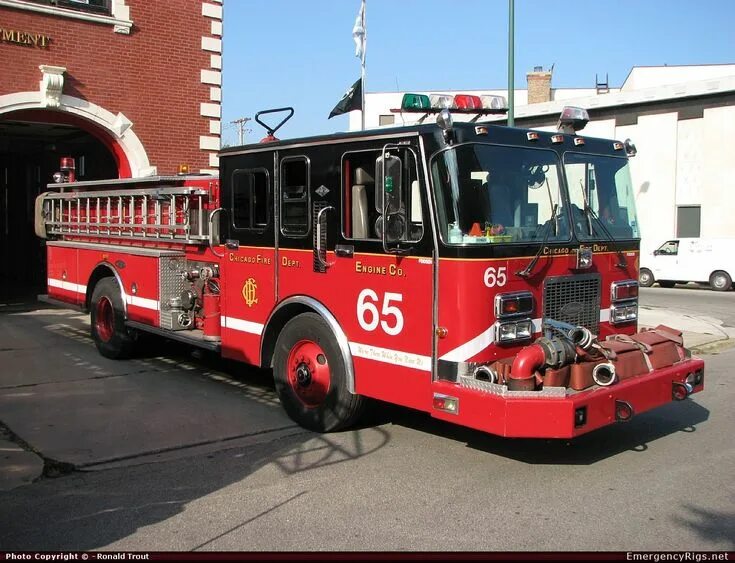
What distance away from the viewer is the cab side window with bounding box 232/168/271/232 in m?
6.79

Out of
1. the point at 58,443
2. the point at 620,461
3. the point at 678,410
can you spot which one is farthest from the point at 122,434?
the point at 678,410

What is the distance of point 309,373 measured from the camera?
244 inches

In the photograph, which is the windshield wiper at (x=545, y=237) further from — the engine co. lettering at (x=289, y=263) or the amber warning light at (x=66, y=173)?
the amber warning light at (x=66, y=173)

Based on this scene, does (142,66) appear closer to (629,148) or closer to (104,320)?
(104,320)

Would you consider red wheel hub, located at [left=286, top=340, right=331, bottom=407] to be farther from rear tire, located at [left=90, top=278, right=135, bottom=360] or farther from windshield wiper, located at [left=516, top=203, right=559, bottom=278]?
rear tire, located at [left=90, top=278, right=135, bottom=360]

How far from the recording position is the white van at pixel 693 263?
22453 millimetres

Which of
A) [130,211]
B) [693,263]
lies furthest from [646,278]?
[130,211]

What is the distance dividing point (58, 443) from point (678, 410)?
18.9 feet

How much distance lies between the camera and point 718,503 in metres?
4.62

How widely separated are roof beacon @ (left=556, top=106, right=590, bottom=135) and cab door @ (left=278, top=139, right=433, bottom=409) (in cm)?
182

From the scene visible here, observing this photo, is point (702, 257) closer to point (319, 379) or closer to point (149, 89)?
point (149, 89)

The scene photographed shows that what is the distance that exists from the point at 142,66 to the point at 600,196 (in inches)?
402

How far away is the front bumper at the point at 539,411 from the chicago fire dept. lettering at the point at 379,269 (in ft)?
2.93

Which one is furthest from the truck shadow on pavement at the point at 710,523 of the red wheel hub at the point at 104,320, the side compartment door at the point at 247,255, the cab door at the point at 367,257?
the red wheel hub at the point at 104,320
